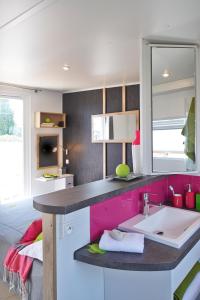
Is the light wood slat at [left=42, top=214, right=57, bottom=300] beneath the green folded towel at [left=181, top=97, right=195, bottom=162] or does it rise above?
beneath

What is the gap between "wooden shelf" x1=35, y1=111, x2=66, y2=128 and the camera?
484cm

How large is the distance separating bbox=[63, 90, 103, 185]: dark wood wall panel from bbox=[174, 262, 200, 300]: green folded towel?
324 cm

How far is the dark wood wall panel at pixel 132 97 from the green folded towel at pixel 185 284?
120 inches

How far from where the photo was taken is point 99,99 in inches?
190

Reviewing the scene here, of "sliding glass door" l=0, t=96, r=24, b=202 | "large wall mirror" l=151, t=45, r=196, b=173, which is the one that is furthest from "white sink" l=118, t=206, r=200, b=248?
"sliding glass door" l=0, t=96, r=24, b=202

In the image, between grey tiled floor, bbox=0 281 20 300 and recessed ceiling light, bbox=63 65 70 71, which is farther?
recessed ceiling light, bbox=63 65 70 71

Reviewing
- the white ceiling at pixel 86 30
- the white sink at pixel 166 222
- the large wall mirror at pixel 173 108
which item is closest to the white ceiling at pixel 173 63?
the large wall mirror at pixel 173 108

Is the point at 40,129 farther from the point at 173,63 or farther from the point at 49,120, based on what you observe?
the point at 173,63

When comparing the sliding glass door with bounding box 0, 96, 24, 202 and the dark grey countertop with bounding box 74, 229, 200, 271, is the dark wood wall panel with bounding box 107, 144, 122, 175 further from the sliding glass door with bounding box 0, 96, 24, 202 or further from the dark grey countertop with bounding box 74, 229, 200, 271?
the dark grey countertop with bounding box 74, 229, 200, 271

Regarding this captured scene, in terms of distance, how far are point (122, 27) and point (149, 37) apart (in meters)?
0.27

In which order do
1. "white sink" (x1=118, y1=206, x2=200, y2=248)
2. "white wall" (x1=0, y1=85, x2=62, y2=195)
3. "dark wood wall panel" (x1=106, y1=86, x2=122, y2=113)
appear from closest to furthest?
"white sink" (x1=118, y1=206, x2=200, y2=248) < "dark wood wall panel" (x1=106, y1=86, x2=122, y2=113) < "white wall" (x1=0, y1=85, x2=62, y2=195)

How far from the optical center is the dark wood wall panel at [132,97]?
434cm

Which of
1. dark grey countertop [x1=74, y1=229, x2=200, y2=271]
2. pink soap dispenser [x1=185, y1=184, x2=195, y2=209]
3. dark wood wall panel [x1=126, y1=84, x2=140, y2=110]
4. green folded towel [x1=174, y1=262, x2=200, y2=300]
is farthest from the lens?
dark wood wall panel [x1=126, y1=84, x2=140, y2=110]

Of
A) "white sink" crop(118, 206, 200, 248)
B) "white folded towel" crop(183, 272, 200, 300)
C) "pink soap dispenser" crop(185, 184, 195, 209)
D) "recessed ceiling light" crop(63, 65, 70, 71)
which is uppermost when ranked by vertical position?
"recessed ceiling light" crop(63, 65, 70, 71)
